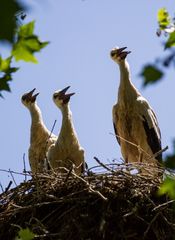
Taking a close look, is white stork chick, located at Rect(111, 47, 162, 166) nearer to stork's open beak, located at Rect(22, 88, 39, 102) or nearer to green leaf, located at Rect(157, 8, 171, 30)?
stork's open beak, located at Rect(22, 88, 39, 102)

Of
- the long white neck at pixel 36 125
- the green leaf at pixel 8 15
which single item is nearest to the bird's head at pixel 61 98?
the long white neck at pixel 36 125

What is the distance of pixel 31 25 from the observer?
1362mm

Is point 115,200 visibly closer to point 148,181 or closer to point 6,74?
point 148,181

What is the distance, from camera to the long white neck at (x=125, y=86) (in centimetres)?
722

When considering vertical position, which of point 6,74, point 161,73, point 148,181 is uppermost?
point 6,74

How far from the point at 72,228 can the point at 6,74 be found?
2.61 meters

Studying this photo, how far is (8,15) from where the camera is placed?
1.05m

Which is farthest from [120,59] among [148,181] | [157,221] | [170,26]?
[170,26]

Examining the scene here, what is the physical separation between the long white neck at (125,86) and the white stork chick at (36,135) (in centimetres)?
117

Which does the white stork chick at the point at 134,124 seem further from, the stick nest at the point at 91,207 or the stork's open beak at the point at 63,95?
the stick nest at the point at 91,207

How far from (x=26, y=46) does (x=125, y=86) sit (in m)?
6.07

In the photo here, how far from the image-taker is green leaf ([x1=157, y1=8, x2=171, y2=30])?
1.67 metres

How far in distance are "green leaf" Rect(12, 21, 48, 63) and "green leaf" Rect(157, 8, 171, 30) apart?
19.8 inches

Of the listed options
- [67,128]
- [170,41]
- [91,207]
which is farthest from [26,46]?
[67,128]
